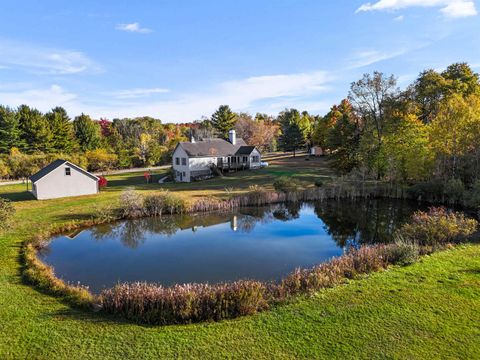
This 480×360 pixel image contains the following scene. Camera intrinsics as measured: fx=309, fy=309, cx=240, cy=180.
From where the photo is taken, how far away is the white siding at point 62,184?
27797 mm

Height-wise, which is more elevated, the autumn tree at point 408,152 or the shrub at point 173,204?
the autumn tree at point 408,152

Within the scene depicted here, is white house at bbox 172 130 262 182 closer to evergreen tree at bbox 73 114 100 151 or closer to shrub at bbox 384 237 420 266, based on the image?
evergreen tree at bbox 73 114 100 151

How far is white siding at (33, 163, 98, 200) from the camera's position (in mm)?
27797


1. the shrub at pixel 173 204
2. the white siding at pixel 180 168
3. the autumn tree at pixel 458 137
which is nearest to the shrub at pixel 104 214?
the shrub at pixel 173 204

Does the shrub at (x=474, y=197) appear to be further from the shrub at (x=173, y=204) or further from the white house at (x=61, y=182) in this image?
the white house at (x=61, y=182)

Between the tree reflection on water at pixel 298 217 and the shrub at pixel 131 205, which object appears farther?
the shrub at pixel 131 205

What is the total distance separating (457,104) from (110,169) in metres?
51.0

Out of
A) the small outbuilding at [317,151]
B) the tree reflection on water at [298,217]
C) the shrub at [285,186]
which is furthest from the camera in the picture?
the small outbuilding at [317,151]

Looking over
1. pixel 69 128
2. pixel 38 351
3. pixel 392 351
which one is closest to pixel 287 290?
pixel 392 351

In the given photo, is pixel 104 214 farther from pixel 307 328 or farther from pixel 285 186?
pixel 307 328

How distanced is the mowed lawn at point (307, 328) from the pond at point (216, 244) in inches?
140

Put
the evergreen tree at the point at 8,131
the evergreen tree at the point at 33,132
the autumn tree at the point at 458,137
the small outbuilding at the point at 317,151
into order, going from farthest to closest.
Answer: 1. the small outbuilding at the point at 317,151
2. the evergreen tree at the point at 33,132
3. the evergreen tree at the point at 8,131
4. the autumn tree at the point at 458,137

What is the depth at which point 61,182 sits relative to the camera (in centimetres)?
2848

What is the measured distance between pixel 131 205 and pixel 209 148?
21.5m
